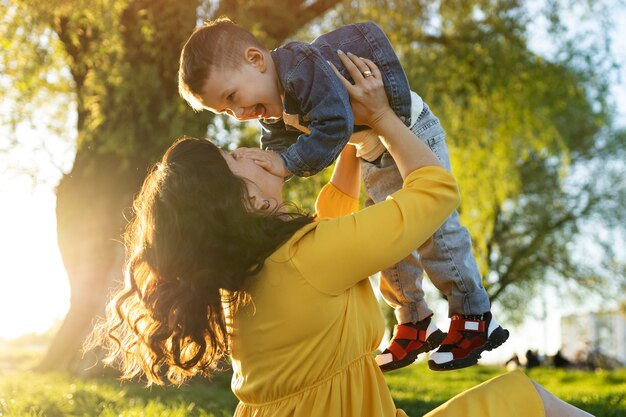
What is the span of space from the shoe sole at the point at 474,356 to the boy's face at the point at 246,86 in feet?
3.91

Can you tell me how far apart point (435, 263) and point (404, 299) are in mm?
261

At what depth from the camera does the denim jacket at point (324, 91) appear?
2668 millimetres

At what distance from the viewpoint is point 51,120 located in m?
11.2

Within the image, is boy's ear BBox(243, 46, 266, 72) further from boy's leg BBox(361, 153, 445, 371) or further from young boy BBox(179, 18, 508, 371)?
boy's leg BBox(361, 153, 445, 371)

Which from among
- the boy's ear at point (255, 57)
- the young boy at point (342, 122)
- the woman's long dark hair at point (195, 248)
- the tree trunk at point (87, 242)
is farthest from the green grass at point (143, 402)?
the tree trunk at point (87, 242)

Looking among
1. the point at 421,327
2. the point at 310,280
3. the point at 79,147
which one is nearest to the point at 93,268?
the point at 79,147

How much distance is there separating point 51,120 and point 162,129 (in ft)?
10.4

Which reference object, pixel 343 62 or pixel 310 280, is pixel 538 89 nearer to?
pixel 343 62

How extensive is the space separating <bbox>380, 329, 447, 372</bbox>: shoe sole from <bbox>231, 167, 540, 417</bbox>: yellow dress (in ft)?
2.53

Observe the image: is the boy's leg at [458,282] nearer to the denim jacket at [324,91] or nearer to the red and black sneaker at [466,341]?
the red and black sneaker at [466,341]

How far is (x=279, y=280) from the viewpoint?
2.20 m

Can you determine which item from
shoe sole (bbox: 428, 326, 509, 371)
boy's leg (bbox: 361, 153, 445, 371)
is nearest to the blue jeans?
boy's leg (bbox: 361, 153, 445, 371)

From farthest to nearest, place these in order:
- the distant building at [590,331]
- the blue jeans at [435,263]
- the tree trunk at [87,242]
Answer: the distant building at [590,331], the tree trunk at [87,242], the blue jeans at [435,263]

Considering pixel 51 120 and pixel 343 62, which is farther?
pixel 51 120
